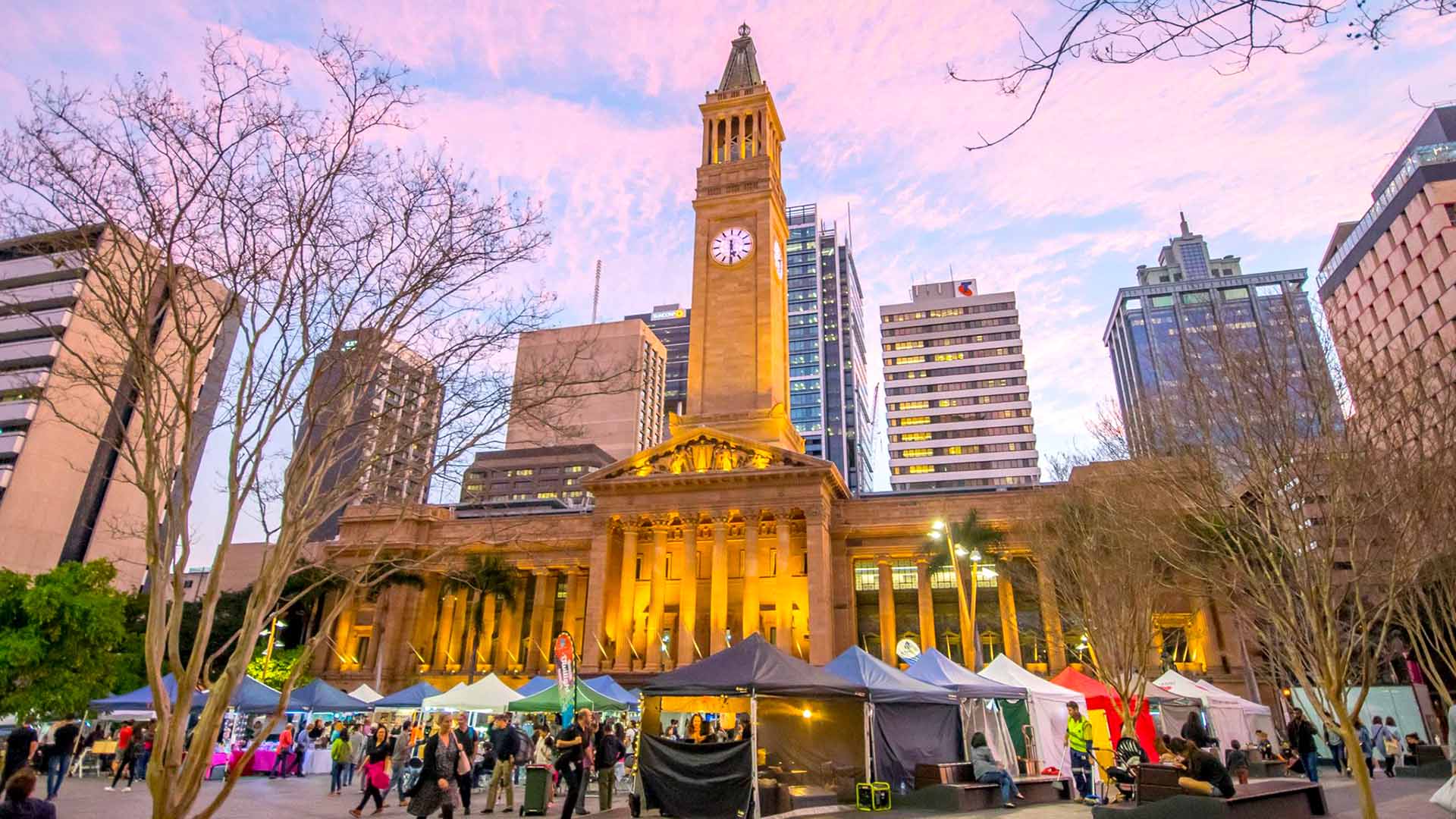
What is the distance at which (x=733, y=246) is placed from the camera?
2404 inches

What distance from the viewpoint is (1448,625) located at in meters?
22.7

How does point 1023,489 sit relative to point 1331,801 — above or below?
above

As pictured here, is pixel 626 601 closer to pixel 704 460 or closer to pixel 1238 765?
pixel 704 460

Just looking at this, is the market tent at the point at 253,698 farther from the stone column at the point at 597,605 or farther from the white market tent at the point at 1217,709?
the white market tent at the point at 1217,709

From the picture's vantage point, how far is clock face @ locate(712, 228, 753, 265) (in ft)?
199

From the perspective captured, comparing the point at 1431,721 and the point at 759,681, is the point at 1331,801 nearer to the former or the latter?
the point at 759,681

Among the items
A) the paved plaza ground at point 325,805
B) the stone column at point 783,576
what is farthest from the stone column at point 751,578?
the paved plaza ground at point 325,805

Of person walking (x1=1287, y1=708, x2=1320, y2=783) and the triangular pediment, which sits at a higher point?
the triangular pediment

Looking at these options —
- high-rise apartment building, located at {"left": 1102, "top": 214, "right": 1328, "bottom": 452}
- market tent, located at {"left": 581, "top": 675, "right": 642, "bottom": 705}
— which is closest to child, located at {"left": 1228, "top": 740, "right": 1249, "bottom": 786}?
high-rise apartment building, located at {"left": 1102, "top": 214, "right": 1328, "bottom": 452}

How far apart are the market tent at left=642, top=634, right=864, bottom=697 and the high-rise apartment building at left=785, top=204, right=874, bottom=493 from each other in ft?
374

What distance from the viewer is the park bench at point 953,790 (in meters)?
17.9

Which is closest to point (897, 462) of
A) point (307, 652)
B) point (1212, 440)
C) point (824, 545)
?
point (824, 545)

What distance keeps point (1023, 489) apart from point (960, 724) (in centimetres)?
3201

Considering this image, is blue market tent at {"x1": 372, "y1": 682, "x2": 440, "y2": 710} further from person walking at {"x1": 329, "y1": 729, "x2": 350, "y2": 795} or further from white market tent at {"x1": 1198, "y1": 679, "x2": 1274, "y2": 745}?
white market tent at {"x1": 1198, "y1": 679, "x2": 1274, "y2": 745}
